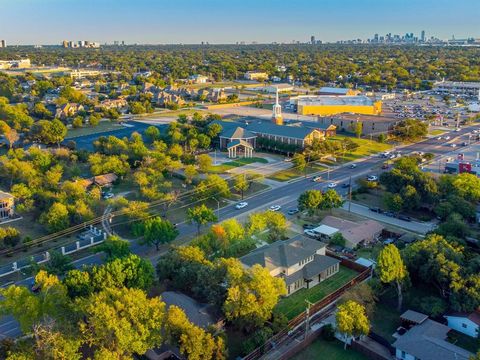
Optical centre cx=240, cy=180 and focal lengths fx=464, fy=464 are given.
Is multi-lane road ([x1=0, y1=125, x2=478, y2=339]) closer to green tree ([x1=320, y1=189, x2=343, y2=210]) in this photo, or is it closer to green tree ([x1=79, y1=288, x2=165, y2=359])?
green tree ([x1=320, y1=189, x2=343, y2=210])

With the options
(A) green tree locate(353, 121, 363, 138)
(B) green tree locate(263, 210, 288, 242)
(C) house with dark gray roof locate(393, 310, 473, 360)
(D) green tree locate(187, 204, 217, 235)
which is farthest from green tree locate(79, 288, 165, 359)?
(A) green tree locate(353, 121, 363, 138)

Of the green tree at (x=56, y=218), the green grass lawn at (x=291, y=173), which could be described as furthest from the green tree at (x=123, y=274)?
the green grass lawn at (x=291, y=173)

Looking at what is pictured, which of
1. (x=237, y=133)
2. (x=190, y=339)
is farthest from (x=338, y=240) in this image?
(x=237, y=133)

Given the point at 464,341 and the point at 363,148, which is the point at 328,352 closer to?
the point at 464,341

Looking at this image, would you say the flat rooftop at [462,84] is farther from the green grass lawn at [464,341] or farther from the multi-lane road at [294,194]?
the green grass lawn at [464,341]

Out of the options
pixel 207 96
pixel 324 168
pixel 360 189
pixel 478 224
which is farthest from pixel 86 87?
pixel 478 224

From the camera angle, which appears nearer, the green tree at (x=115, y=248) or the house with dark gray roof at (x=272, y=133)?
the green tree at (x=115, y=248)

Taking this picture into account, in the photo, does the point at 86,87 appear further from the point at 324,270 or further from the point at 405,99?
the point at 324,270
